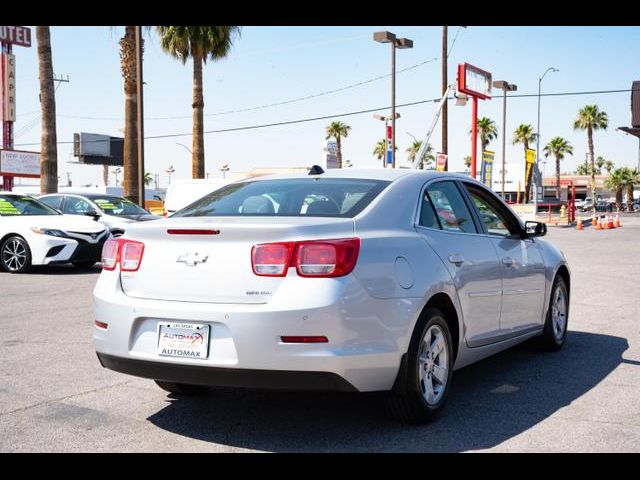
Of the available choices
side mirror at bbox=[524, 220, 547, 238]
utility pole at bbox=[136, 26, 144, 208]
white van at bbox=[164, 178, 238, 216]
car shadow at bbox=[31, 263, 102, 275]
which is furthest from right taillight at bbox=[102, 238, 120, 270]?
utility pole at bbox=[136, 26, 144, 208]

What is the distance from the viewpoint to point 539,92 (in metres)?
53.9

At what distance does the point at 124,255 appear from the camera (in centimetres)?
475

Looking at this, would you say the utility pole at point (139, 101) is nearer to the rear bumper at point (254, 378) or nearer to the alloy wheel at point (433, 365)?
the alloy wheel at point (433, 365)

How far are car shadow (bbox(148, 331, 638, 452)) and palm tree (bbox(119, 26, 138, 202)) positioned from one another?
2120 centimetres

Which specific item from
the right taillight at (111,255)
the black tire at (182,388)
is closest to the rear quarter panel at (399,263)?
the right taillight at (111,255)

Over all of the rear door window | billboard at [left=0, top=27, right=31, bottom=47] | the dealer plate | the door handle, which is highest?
billboard at [left=0, top=27, right=31, bottom=47]

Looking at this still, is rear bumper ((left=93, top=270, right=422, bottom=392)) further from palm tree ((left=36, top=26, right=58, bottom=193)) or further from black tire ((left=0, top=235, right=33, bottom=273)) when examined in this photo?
palm tree ((left=36, top=26, right=58, bottom=193))

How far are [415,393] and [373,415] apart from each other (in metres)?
0.49

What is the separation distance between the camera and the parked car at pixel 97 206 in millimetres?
17250

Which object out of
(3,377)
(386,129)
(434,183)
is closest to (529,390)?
(434,183)

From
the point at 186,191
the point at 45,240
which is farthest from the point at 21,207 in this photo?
the point at 186,191

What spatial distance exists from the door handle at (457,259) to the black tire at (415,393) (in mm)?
430

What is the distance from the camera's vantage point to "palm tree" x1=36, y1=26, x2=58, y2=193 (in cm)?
2364

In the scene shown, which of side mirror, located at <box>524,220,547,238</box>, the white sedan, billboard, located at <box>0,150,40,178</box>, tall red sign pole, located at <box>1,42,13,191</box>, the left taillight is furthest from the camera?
tall red sign pole, located at <box>1,42,13,191</box>
